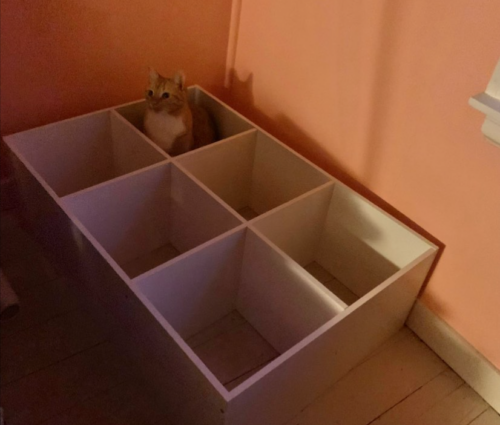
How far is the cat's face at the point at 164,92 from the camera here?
54.5 inches

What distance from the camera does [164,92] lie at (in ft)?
4.53

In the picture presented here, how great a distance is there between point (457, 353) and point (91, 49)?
1327 mm

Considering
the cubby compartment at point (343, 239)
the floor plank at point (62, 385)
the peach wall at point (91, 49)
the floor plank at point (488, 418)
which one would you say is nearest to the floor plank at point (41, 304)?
the floor plank at point (62, 385)

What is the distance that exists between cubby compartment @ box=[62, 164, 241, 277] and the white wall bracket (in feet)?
2.02

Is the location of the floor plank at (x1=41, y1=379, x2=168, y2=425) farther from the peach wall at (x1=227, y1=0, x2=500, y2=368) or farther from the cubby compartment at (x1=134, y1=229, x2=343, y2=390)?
the peach wall at (x1=227, y1=0, x2=500, y2=368)

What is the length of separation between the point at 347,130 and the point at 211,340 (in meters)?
0.69

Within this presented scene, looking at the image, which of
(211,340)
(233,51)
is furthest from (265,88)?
(211,340)

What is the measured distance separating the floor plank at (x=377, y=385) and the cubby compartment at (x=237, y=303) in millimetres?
170

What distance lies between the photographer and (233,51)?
5.55ft

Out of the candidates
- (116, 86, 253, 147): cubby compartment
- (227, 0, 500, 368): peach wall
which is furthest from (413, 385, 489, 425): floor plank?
(116, 86, 253, 147): cubby compartment

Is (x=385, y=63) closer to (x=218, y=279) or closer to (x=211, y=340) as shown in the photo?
(x=218, y=279)

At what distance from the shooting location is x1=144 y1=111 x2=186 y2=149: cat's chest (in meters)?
1.45

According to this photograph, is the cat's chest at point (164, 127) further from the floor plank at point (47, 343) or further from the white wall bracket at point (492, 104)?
the white wall bracket at point (492, 104)

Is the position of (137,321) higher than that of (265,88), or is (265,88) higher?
(265,88)
